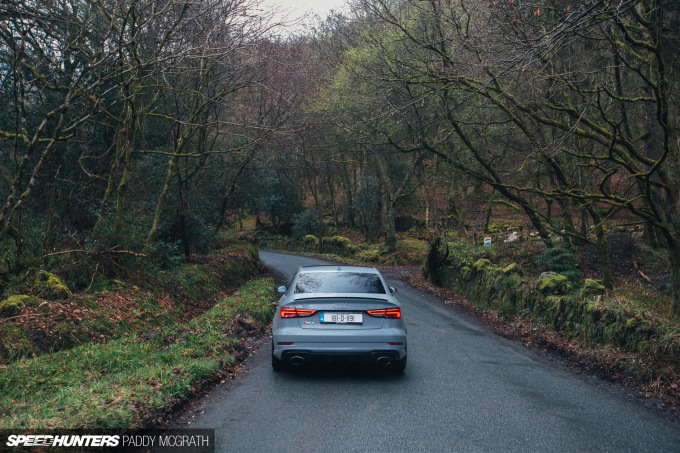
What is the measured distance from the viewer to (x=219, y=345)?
26.0 feet

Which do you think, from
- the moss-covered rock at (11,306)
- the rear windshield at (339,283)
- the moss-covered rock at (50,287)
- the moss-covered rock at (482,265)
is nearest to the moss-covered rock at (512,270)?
the moss-covered rock at (482,265)

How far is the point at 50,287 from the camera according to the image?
357 inches

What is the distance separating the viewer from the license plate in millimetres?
6512

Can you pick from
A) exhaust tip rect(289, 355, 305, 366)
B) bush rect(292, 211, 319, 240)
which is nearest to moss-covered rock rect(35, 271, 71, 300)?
exhaust tip rect(289, 355, 305, 366)

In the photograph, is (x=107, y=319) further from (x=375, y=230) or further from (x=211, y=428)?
(x=375, y=230)

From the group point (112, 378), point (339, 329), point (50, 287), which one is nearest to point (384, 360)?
point (339, 329)

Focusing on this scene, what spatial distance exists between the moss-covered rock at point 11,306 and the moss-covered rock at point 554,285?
10767 millimetres

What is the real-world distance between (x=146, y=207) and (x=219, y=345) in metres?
12.5

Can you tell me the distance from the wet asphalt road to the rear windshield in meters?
1.22

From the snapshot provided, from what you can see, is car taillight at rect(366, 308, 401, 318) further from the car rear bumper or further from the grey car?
the car rear bumper

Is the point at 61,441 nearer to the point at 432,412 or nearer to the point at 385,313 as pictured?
the point at 432,412

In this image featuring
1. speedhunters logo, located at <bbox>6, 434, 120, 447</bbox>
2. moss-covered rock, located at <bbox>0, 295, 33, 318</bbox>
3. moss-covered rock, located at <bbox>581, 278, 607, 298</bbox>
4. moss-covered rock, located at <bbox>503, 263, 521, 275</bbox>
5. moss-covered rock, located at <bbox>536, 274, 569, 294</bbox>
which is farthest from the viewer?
moss-covered rock, located at <bbox>503, 263, 521, 275</bbox>

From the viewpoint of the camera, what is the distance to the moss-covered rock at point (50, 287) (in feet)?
29.4

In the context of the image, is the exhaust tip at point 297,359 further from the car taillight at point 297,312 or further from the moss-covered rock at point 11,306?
the moss-covered rock at point 11,306
